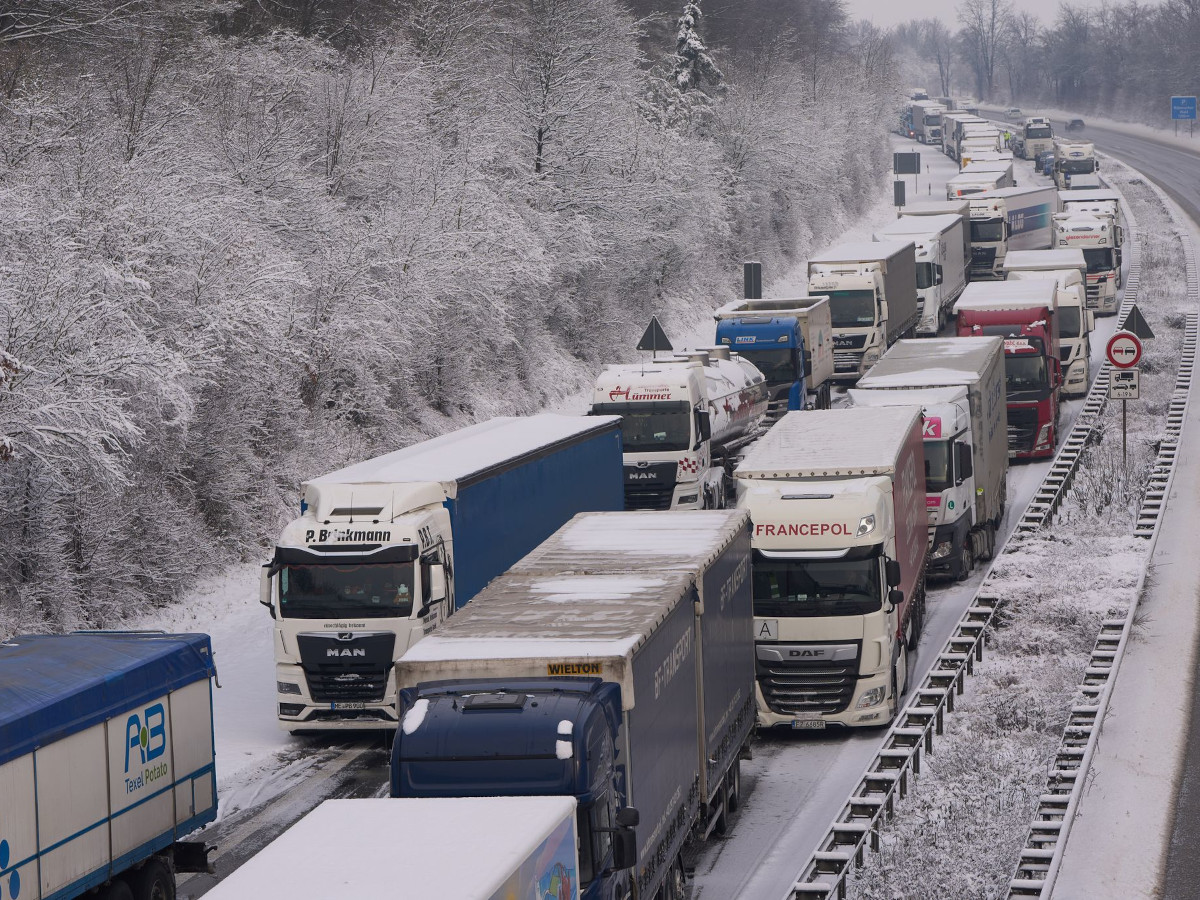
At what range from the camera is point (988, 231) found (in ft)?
195

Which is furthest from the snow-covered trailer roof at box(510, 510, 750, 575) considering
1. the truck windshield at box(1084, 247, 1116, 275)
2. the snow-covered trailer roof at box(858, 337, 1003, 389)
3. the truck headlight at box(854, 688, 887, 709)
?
the truck windshield at box(1084, 247, 1116, 275)

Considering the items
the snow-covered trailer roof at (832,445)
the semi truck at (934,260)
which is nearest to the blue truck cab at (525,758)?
the snow-covered trailer roof at (832,445)

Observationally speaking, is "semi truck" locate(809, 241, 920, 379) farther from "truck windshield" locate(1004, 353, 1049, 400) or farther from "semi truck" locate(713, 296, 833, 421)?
"truck windshield" locate(1004, 353, 1049, 400)

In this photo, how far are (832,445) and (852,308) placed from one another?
22.0 m

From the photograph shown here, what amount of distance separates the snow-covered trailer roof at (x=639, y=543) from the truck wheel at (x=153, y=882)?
406 centimetres

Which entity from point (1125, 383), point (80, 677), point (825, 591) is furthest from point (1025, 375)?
point (80, 677)

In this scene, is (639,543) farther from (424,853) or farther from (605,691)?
(424,853)

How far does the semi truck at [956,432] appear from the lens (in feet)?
81.5

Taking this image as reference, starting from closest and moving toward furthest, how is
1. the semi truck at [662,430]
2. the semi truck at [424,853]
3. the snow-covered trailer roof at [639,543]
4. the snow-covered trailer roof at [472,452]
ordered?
the semi truck at [424,853], the snow-covered trailer roof at [639,543], the snow-covered trailer roof at [472,452], the semi truck at [662,430]

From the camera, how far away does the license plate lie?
1877 cm

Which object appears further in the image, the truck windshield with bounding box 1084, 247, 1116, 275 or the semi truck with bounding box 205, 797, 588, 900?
the truck windshield with bounding box 1084, 247, 1116, 275

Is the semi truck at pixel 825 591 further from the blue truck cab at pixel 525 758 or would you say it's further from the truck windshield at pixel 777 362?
the truck windshield at pixel 777 362

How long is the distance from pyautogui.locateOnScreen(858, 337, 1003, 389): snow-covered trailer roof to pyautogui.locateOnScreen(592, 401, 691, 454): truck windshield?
3.25 m

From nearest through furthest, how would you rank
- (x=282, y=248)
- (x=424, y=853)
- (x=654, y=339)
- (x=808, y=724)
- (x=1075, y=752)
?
(x=424, y=853), (x=1075, y=752), (x=808, y=724), (x=282, y=248), (x=654, y=339)
